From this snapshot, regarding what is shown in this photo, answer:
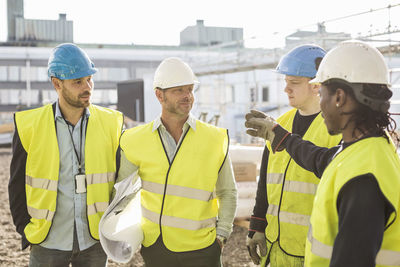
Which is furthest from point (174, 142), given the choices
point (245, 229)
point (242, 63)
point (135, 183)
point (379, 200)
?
point (242, 63)

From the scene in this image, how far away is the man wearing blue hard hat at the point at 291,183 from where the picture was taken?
252cm

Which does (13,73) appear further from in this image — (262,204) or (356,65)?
(356,65)

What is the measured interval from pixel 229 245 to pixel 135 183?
11.6ft

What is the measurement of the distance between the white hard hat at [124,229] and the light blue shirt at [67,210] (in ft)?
0.91

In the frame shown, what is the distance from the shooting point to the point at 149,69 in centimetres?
2975

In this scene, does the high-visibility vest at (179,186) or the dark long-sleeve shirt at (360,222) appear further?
the high-visibility vest at (179,186)

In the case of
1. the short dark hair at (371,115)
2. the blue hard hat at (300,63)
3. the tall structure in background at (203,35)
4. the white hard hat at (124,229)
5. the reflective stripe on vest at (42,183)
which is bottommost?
the white hard hat at (124,229)

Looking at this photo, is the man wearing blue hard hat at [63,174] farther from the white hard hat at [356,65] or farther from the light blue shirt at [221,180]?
the white hard hat at [356,65]

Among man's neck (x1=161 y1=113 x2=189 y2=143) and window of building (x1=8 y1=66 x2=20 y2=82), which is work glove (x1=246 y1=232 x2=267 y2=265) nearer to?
man's neck (x1=161 y1=113 x2=189 y2=143)

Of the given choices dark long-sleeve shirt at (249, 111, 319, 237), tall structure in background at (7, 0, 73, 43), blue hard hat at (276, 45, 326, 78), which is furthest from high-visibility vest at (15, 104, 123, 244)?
tall structure in background at (7, 0, 73, 43)

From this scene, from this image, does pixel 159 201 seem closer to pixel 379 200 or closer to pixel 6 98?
pixel 379 200

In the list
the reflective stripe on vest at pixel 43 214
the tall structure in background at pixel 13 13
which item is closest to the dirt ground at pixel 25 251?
the reflective stripe on vest at pixel 43 214

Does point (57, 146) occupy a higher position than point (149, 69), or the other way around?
point (149, 69)

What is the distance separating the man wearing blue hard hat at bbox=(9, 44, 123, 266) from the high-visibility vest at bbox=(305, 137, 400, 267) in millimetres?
1675
